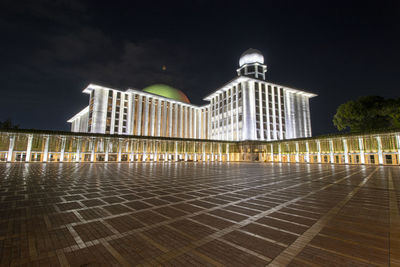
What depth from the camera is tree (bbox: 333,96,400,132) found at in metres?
37.0

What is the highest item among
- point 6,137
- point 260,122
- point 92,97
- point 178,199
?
point 92,97

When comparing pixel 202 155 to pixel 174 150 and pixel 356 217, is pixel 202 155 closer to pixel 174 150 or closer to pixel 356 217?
pixel 174 150

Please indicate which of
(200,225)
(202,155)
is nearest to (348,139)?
(202,155)

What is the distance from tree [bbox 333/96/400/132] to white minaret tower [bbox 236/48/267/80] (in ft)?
122

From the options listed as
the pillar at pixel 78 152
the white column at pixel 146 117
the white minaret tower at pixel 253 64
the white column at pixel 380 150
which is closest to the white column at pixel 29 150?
the pillar at pixel 78 152

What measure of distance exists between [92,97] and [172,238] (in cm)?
6316

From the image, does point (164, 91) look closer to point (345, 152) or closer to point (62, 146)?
point (62, 146)

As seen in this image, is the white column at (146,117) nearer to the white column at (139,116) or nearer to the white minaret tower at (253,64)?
the white column at (139,116)

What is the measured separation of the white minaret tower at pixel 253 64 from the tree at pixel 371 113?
1466 inches

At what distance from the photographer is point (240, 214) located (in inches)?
194

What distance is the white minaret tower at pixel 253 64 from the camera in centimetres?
7338

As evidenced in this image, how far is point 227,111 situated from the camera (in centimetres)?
6550

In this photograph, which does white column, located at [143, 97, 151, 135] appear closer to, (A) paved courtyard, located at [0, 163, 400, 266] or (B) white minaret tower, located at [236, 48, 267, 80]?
(B) white minaret tower, located at [236, 48, 267, 80]

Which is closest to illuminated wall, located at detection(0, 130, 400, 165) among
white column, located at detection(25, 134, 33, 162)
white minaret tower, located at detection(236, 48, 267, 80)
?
white column, located at detection(25, 134, 33, 162)
